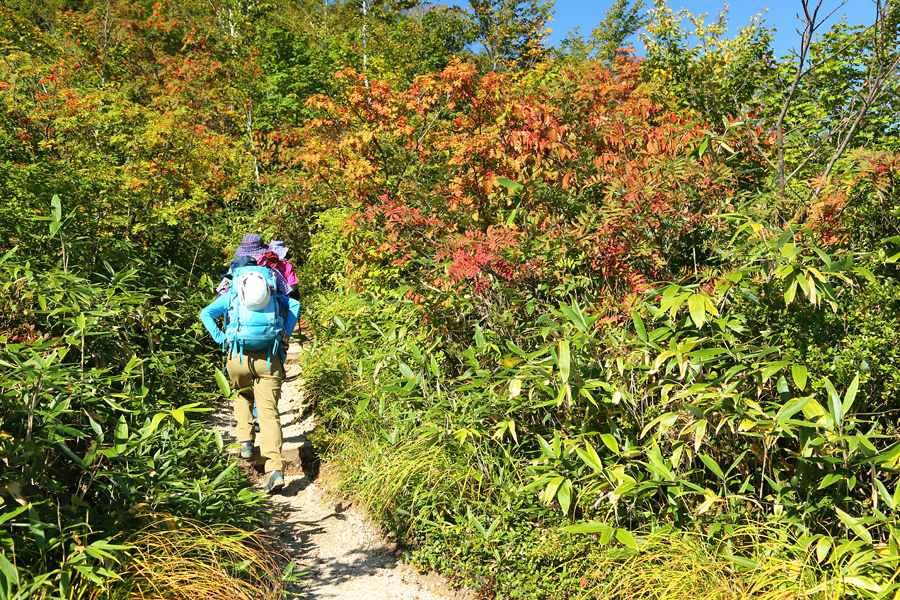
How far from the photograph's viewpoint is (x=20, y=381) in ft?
8.36

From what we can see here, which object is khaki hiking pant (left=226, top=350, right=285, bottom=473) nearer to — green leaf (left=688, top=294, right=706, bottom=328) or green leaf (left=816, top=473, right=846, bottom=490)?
green leaf (left=688, top=294, right=706, bottom=328)

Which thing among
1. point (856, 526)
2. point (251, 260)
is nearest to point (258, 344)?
point (251, 260)

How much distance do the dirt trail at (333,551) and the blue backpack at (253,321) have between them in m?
0.91

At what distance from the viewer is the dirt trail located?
128 inches

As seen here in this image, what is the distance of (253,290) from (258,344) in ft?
1.31

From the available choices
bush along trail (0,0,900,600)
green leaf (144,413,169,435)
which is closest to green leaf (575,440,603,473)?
bush along trail (0,0,900,600)

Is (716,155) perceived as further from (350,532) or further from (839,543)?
(350,532)

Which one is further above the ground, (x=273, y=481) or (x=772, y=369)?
(x=772, y=369)

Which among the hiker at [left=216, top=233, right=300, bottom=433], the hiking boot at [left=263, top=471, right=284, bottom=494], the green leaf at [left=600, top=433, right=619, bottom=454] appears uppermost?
the hiker at [left=216, top=233, right=300, bottom=433]

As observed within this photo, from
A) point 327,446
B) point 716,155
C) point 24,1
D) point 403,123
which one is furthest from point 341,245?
point 24,1

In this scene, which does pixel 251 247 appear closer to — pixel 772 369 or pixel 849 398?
pixel 772 369

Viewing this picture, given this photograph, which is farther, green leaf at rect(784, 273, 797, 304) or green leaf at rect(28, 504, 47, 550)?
green leaf at rect(784, 273, 797, 304)

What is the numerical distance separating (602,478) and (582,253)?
1.41 m

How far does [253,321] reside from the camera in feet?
13.8
